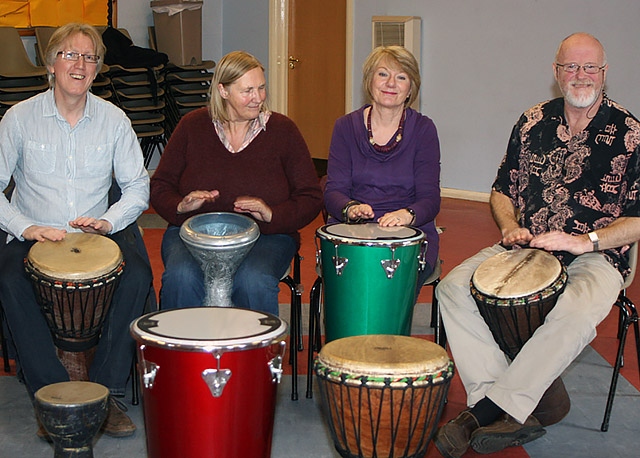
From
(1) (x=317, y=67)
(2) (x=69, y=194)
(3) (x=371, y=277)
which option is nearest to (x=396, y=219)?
(3) (x=371, y=277)

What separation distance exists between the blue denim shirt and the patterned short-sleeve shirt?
4.45 ft

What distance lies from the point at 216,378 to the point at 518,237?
1225 mm

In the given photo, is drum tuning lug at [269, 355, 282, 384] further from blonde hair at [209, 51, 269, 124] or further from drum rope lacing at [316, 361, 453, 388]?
blonde hair at [209, 51, 269, 124]

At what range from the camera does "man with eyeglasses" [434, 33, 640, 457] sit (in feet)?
8.66

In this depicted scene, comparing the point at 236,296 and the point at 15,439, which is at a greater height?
the point at 236,296

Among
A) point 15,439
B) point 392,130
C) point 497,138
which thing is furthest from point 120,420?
point 497,138

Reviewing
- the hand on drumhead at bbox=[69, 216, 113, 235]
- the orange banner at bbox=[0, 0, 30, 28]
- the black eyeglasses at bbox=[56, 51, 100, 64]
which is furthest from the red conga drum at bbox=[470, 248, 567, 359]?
the orange banner at bbox=[0, 0, 30, 28]

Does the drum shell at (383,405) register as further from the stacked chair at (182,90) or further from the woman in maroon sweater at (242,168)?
the stacked chair at (182,90)

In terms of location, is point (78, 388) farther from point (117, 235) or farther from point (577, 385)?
point (577, 385)

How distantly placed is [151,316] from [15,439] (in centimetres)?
84

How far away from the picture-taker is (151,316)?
2248 mm

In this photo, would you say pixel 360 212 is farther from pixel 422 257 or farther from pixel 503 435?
pixel 503 435

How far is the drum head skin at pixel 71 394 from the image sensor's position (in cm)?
215

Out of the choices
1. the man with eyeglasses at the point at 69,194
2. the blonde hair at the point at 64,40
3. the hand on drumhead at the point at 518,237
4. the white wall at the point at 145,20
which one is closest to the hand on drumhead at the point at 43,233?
the man with eyeglasses at the point at 69,194
